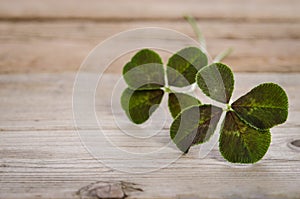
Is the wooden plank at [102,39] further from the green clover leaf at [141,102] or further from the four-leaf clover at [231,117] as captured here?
the four-leaf clover at [231,117]

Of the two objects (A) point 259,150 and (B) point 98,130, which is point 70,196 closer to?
(B) point 98,130

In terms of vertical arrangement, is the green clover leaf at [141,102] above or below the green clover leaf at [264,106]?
above

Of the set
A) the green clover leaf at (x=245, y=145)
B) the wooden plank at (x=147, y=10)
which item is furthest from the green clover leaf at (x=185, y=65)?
the wooden plank at (x=147, y=10)

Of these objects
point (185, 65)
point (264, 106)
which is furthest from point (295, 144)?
point (185, 65)

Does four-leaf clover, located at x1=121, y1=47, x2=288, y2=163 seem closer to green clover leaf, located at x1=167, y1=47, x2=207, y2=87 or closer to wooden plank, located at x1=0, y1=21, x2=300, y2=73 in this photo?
green clover leaf, located at x1=167, y1=47, x2=207, y2=87

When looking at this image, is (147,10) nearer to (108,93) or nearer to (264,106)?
(108,93)

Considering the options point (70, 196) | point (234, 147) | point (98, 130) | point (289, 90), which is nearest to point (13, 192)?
point (70, 196)
